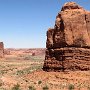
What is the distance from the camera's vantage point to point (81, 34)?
3684 cm

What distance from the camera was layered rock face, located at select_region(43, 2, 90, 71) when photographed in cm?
3634

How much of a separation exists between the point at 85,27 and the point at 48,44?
546 centimetres

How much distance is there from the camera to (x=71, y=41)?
3697 cm

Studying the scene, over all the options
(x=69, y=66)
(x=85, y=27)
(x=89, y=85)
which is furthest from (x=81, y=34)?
(x=89, y=85)

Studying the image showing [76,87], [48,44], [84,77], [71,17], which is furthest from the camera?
[48,44]

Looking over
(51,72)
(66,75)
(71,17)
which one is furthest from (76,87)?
(71,17)

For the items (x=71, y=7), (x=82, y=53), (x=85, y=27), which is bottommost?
(x=82, y=53)

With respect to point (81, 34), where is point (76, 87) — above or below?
below

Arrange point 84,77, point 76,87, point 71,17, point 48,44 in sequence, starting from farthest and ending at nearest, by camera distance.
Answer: point 48,44 < point 71,17 < point 84,77 < point 76,87

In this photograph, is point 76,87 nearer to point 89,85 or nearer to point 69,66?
point 89,85

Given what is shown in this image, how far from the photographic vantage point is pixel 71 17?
37188 millimetres

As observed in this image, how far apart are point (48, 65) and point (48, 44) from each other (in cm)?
280

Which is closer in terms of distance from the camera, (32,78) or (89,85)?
(89,85)

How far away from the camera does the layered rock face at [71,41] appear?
119 feet
